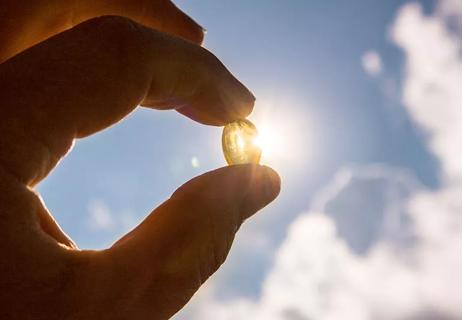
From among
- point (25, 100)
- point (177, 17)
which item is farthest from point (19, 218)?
point (177, 17)

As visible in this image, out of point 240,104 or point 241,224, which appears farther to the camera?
point 240,104

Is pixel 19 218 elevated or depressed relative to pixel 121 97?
depressed

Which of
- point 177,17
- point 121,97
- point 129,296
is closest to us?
point 129,296

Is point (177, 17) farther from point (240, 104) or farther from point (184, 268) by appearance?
point (184, 268)

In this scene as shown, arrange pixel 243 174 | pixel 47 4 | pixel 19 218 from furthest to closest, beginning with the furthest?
1. pixel 47 4
2. pixel 243 174
3. pixel 19 218

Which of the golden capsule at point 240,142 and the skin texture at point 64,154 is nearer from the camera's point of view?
the skin texture at point 64,154
